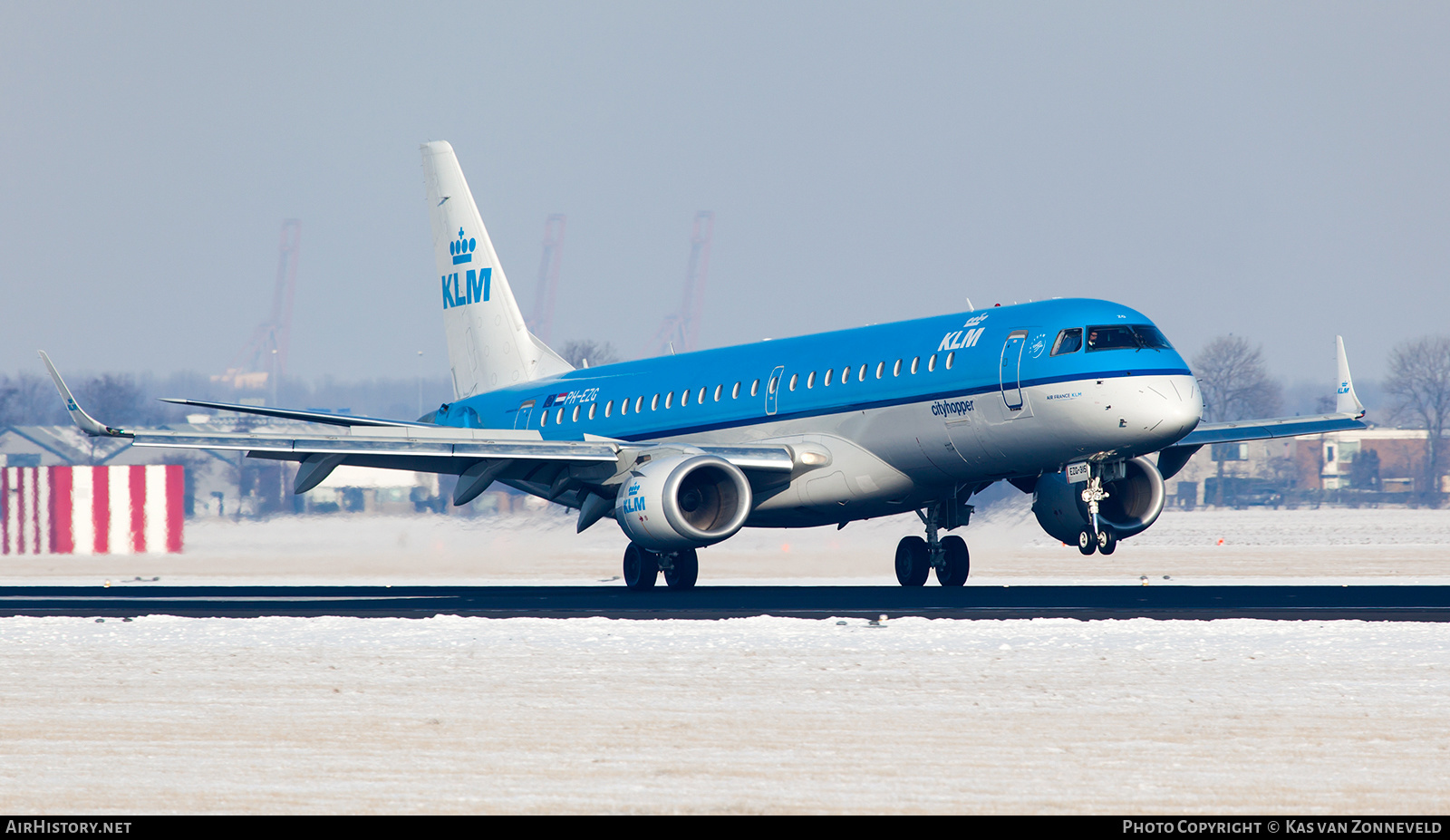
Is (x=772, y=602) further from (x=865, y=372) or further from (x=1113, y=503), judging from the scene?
(x=1113, y=503)

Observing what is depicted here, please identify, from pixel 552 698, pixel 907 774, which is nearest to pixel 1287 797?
pixel 907 774

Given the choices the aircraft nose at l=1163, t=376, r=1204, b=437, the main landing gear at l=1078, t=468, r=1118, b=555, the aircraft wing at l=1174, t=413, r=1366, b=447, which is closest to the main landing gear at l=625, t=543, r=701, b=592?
the main landing gear at l=1078, t=468, r=1118, b=555

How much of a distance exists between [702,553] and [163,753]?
33.9 m

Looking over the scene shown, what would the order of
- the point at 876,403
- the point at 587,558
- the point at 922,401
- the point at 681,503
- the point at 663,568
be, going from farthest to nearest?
the point at 587,558 → the point at 663,568 → the point at 681,503 → the point at 876,403 → the point at 922,401

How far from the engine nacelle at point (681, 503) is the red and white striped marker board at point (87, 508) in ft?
96.4

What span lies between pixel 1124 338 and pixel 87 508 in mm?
40576

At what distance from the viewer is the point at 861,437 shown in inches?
1222

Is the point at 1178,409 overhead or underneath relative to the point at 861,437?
overhead

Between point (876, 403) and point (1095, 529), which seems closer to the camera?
point (1095, 529)

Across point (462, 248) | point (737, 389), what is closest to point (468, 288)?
point (462, 248)

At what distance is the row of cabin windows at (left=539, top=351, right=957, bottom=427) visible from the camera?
30.5 metres

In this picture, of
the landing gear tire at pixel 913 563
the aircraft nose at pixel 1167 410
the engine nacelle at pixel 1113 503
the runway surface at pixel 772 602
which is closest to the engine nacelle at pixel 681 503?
the runway surface at pixel 772 602

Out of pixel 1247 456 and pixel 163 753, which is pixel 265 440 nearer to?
pixel 163 753
